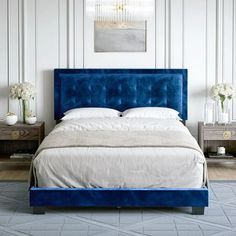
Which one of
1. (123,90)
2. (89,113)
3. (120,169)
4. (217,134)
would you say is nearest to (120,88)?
(123,90)

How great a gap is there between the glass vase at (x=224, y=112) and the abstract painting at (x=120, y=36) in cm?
94

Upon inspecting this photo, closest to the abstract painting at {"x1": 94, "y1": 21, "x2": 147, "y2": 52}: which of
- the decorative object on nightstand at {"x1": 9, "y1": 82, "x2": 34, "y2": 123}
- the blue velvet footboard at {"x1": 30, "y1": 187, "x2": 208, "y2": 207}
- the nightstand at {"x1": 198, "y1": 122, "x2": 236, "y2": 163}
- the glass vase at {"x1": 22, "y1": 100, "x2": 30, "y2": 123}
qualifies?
the decorative object on nightstand at {"x1": 9, "y1": 82, "x2": 34, "y2": 123}

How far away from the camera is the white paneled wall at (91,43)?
18.0 ft

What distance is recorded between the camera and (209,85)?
18.1 ft

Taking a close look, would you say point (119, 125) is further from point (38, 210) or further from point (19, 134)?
point (38, 210)

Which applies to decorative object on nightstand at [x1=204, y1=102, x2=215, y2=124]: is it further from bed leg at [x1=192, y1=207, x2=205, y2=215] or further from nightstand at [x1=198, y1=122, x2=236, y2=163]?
bed leg at [x1=192, y1=207, x2=205, y2=215]

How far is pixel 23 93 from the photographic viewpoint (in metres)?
5.26

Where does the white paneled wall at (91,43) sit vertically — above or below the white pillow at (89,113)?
above

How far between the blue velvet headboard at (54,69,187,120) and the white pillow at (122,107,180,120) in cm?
21

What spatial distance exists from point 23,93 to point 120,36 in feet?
3.65

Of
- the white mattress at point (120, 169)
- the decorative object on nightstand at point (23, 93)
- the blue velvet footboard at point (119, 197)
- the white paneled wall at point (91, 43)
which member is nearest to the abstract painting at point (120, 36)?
the white paneled wall at point (91, 43)

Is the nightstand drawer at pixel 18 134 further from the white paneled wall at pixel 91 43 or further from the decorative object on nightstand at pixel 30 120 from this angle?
the white paneled wall at pixel 91 43

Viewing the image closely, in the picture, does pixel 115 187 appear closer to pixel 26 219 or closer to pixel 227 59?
pixel 26 219

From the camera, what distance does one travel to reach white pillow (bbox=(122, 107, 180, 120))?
511 cm
